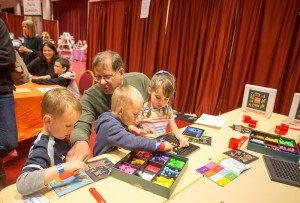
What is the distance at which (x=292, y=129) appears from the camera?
6.58 ft

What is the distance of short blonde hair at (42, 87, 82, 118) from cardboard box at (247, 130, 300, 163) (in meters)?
1.14

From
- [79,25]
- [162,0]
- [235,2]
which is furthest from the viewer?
[79,25]

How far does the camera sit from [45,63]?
3.46m

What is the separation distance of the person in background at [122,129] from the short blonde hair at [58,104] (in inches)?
8.7

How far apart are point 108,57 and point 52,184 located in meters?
0.86

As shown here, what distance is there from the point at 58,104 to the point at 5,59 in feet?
3.48

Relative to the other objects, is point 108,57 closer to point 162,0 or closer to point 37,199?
point 37,199

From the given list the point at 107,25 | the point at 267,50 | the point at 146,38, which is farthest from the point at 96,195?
the point at 107,25

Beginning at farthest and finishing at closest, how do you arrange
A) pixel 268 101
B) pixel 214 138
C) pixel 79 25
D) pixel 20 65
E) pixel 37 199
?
pixel 79 25
pixel 268 101
pixel 20 65
pixel 214 138
pixel 37 199

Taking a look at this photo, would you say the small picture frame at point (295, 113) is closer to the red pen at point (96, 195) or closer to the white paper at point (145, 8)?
the red pen at point (96, 195)

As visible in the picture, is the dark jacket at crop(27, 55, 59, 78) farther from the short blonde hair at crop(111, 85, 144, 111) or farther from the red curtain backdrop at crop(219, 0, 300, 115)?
the red curtain backdrop at crop(219, 0, 300, 115)

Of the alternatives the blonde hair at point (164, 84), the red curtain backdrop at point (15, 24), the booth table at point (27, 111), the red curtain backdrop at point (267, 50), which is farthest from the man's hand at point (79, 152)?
the red curtain backdrop at point (15, 24)

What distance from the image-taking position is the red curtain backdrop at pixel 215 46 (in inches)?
123

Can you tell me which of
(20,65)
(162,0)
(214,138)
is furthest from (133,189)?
(162,0)
